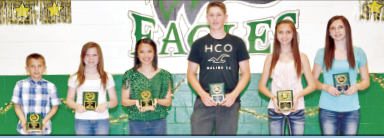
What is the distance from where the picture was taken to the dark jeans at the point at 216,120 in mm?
2971

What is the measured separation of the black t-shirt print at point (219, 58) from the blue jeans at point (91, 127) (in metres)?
0.97

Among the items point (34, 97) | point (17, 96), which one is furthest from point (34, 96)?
point (17, 96)

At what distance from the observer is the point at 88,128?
3064 mm

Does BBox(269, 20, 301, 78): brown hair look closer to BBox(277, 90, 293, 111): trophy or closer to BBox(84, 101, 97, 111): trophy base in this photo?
BBox(277, 90, 293, 111): trophy

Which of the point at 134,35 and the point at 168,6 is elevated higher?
the point at 168,6

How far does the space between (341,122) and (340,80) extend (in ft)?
1.22

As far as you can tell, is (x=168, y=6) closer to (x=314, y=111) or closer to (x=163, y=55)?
(x=163, y=55)

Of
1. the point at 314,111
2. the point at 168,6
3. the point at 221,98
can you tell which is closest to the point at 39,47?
the point at 168,6

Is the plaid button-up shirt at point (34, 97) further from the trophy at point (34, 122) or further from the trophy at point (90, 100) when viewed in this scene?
the trophy at point (90, 100)

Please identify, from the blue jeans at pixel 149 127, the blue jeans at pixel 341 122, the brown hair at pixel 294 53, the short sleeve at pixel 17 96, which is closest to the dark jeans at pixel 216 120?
the blue jeans at pixel 149 127

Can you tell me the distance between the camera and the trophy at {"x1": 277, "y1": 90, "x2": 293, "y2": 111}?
2.96 meters

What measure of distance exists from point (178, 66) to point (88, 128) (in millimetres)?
1231

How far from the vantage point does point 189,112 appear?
3840 mm

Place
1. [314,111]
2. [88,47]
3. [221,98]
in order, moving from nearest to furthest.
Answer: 1. [221,98]
2. [88,47]
3. [314,111]
